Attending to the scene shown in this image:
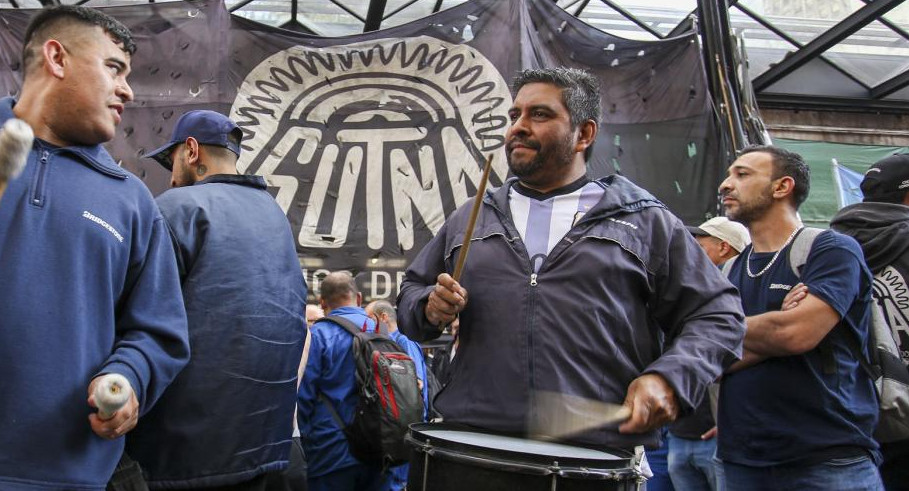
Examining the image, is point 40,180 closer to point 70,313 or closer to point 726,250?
point 70,313

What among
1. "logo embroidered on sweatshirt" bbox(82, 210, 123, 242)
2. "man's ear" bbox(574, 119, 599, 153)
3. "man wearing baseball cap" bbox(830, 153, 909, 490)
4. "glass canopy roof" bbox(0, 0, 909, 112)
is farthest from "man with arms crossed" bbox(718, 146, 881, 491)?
"glass canopy roof" bbox(0, 0, 909, 112)

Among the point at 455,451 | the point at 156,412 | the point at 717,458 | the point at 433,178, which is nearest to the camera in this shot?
the point at 455,451

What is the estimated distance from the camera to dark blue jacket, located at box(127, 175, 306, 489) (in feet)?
8.33

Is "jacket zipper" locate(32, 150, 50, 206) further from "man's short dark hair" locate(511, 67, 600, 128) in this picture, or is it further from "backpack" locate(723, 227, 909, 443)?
"backpack" locate(723, 227, 909, 443)

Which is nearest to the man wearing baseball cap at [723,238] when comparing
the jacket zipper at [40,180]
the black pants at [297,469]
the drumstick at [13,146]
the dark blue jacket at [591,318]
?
the dark blue jacket at [591,318]

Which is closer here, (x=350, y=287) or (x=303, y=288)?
(x=303, y=288)

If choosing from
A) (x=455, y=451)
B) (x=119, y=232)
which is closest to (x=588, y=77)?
(x=455, y=451)

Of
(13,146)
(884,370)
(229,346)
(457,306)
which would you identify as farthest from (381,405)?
(13,146)

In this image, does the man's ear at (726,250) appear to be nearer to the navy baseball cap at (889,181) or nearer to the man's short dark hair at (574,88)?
the navy baseball cap at (889,181)

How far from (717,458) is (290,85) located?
4288 millimetres

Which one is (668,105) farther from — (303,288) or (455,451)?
→ (455,451)

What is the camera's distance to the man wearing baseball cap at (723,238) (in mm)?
4617

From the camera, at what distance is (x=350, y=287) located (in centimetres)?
485

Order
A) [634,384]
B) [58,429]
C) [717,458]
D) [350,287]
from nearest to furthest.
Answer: [58,429], [634,384], [717,458], [350,287]
